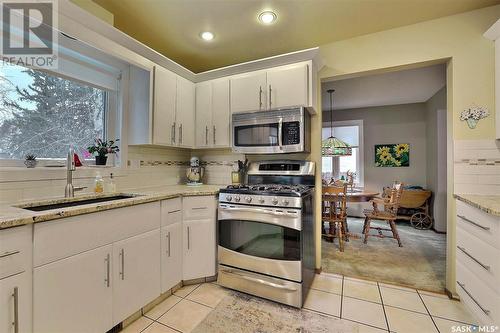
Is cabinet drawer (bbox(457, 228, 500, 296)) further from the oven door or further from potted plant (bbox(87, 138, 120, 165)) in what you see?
potted plant (bbox(87, 138, 120, 165))

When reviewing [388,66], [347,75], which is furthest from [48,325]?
[388,66]

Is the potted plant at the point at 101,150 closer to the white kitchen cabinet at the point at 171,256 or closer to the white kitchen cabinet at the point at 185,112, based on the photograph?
the white kitchen cabinet at the point at 185,112

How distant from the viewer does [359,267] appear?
2580 mm

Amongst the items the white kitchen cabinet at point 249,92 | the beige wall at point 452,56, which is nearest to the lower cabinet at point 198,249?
the white kitchen cabinet at point 249,92

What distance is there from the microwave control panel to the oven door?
0.69m

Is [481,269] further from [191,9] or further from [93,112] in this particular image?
[93,112]

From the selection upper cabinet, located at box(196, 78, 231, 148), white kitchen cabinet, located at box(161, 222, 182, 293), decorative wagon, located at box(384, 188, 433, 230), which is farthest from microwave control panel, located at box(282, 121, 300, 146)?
decorative wagon, located at box(384, 188, 433, 230)

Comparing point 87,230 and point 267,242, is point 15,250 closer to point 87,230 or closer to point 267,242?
point 87,230

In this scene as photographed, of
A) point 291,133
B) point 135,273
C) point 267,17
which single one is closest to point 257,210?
point 291,133

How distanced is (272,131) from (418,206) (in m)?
3.77

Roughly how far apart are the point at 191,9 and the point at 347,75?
1.62 metres

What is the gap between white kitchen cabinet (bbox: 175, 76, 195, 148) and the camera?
2.51 m

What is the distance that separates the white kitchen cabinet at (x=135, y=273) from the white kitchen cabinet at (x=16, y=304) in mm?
446

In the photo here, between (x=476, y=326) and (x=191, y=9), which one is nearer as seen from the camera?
(x=476, y=326)
